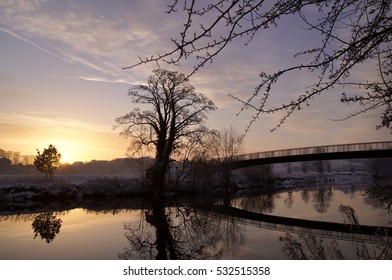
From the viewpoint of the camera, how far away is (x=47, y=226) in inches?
354

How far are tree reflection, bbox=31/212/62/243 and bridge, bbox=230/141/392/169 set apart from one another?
15.7 metres

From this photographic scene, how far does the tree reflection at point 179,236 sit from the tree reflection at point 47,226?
5.56 ft

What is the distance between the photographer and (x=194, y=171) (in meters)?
21.7

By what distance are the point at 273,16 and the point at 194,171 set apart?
20.1 meters

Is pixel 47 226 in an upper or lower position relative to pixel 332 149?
lower

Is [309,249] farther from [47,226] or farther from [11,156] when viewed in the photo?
[47,226]

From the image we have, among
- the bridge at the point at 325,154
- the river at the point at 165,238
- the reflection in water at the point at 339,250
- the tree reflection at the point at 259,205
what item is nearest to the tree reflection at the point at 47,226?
the river at the point at 165,238

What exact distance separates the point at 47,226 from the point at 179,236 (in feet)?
12.1

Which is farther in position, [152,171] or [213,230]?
[152,171]

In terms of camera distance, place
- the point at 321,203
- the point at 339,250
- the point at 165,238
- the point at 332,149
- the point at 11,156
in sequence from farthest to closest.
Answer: the point at 332,149 → the point at 321,203 → the point at 165,238 → the point at 11,156 → the point at 339,250

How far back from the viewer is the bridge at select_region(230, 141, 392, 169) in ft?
72.5

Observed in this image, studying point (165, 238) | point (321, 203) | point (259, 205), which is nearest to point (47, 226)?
point (165, 238)
